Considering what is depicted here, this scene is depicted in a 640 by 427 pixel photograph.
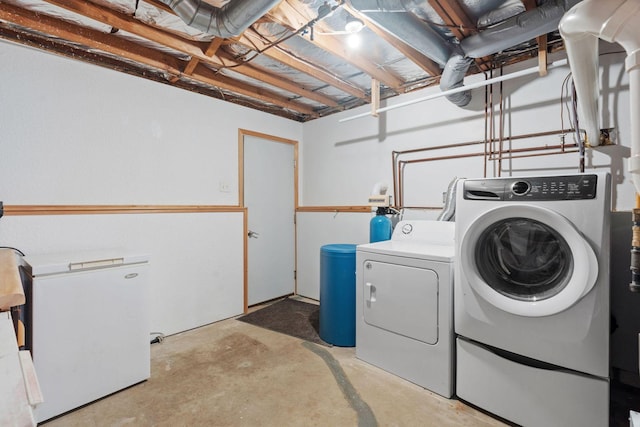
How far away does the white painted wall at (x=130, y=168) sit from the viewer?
2.02 meters

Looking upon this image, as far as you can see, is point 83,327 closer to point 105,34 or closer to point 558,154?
point 105,34

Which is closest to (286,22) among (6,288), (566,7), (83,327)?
(566,7)

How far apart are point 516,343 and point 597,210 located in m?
0.75

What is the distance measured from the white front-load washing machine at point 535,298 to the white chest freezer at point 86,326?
2.02 meters

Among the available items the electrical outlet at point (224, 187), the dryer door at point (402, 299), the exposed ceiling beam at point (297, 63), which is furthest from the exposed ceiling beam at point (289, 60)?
the dryer door at point (402, 299)

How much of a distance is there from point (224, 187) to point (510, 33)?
2.62 m

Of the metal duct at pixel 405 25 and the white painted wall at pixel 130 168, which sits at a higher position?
the metal duct at pixel 405 25

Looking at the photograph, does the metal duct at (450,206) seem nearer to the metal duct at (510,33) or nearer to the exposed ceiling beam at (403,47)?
the metal duct at (510,33)

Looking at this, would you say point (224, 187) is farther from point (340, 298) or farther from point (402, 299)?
point (402, 299)

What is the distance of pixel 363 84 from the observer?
302cm

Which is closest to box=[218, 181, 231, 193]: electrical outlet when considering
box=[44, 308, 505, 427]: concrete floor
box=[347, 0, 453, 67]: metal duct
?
box=[44, 308, 505, 427]: concrete floor

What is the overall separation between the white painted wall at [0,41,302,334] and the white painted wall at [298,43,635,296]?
0.89m

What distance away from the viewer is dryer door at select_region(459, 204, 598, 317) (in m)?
1.39

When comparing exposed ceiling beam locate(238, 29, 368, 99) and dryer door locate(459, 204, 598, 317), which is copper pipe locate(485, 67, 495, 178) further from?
exposed ceiling beam locate(238, 29, 368, 99)
